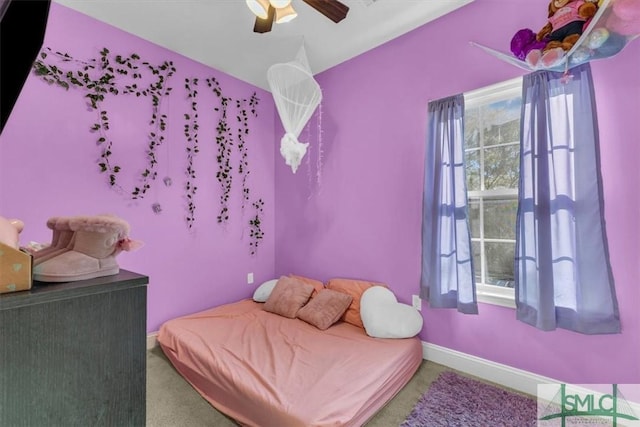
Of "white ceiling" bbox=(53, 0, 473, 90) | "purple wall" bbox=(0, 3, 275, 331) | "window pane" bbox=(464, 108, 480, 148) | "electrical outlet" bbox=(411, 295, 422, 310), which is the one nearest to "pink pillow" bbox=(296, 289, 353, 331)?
"electrical outlet" bbox=(411, 295, 422, 310)

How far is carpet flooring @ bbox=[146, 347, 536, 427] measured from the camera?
1608 mm

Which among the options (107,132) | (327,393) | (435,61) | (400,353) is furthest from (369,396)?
(107,132)

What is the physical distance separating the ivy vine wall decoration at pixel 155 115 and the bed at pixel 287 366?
1.09 metres

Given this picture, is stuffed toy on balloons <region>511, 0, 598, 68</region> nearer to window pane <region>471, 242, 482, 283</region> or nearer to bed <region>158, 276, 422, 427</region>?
window pane <region>471, 242, 482, 283</region>

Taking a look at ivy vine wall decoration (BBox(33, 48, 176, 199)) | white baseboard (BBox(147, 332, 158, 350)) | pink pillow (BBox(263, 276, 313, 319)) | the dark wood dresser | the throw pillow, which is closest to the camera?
the dark wood dresser

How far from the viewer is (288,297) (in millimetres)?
2654

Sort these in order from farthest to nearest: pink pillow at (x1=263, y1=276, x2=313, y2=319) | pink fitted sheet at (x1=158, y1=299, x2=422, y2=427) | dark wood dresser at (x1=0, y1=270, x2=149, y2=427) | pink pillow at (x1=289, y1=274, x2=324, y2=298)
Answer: pink pillow at (x1=289, y1=274, x2=324, y2=298) → pink pillow at (x1=263, y1=276, x2=313, y2=319) → pink fitted sheet at (x1=158, y1=299, x2=422, y2=427) → dark wood dresser at (x1=0, y1=270, x2=149, y2=427)

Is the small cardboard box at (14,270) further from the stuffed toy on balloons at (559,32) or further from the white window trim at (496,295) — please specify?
the white window trim at (496,295)

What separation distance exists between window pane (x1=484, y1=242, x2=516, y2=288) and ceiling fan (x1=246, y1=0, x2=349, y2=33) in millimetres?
1911

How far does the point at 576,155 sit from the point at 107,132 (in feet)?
10.6

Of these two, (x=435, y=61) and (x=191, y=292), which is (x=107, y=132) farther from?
(x=435, y=61)

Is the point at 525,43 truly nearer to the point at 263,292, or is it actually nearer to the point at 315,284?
the point at 315,284

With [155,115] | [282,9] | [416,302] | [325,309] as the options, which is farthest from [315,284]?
[282,9]

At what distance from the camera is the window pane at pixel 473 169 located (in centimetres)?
217
